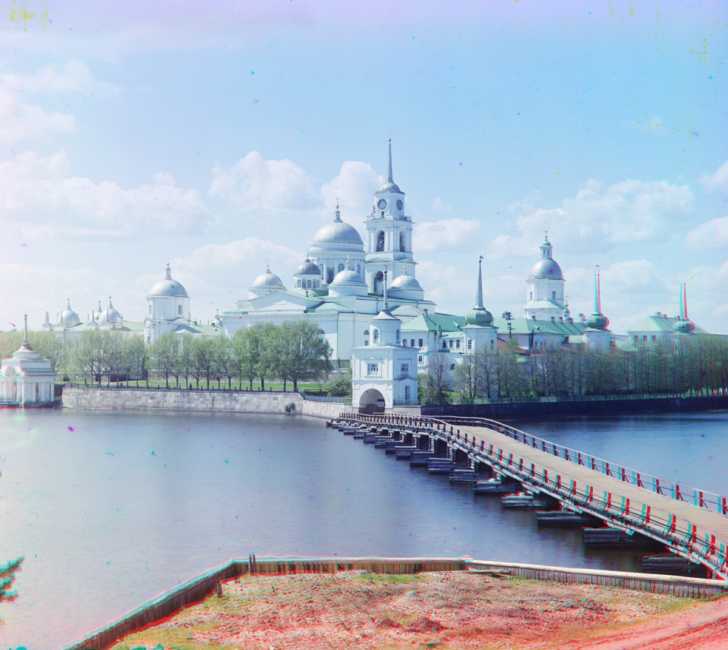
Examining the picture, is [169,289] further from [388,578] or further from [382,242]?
[388,578]

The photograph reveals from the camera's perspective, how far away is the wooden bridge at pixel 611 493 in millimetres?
25297

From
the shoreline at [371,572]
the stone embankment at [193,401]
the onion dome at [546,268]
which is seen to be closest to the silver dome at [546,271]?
the onion dome at [546,268]

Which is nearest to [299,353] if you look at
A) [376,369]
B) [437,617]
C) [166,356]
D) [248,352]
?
[248,352]

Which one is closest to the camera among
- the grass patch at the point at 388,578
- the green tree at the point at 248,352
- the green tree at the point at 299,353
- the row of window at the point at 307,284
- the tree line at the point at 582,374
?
the grass patch at the point at 388,578

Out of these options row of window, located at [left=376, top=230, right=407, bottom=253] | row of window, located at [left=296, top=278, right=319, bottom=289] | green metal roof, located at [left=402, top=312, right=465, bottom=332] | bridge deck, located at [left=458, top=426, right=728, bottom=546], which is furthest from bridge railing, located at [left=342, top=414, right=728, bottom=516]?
row of window, located at [left=376, top=230, right=407, bottom=253]

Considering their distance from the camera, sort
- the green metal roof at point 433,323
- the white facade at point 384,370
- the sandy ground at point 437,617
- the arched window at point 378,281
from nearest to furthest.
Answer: the sandy ground at point 437,617, the white facade at point 384,370, the green metal roof at point 433,323, the arched window at point 378,281

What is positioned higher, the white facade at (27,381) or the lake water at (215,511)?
the white facade at (27,381)

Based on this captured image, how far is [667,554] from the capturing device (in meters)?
26.8

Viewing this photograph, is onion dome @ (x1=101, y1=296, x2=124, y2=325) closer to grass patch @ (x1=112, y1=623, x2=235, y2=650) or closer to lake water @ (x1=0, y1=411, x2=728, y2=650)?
lake water @ (x1=0, y1=411, x2=728, y2=650)

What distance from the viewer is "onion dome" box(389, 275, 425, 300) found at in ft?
389

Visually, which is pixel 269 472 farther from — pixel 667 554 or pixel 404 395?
pixel 404 395

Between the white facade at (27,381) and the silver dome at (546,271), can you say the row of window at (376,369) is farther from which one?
the silver dome at (546,271)

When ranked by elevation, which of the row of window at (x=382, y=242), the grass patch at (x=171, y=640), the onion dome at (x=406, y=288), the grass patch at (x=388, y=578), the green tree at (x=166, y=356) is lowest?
the grass patch at (x=171, y=640)

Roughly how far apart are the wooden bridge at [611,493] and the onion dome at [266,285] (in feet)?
218
